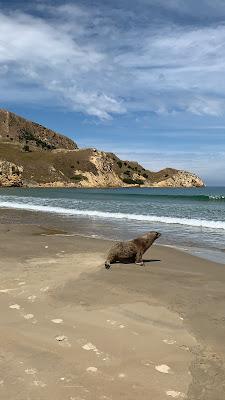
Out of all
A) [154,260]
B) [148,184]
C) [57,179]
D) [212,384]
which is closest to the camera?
[212,384]

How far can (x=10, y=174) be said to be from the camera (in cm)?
14062

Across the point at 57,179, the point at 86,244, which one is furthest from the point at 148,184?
the point at 86,244

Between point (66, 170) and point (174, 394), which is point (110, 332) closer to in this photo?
point (174, 394)

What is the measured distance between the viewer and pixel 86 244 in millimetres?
15406

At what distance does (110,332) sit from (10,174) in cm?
13927

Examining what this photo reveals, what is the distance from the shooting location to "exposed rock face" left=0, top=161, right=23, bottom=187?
136 metres

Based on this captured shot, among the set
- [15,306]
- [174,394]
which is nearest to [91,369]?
[174,394]

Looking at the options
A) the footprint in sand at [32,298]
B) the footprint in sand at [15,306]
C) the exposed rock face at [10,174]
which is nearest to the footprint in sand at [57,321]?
the footprint in sand at [15,306]

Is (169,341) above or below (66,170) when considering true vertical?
below

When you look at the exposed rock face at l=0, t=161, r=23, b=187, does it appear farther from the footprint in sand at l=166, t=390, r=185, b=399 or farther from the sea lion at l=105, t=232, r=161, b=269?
the footprint in sand at l=166, t=390, r=185, b=399

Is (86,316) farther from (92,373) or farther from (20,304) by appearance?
(92,373)

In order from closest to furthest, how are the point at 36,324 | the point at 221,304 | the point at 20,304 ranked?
the point at 36,324 < the point at 20,304 < the point at 221,304

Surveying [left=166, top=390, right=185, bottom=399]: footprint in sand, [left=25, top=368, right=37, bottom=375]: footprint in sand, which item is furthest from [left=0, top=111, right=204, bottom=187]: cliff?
[left=166, top=390, right=185, bottom=399]: footprint in sand

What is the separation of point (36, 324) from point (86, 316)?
0.84 metres
